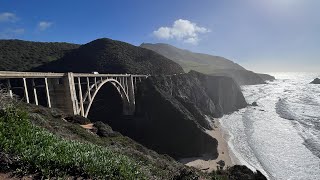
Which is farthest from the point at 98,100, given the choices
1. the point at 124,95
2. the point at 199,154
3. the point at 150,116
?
the point at 199,154

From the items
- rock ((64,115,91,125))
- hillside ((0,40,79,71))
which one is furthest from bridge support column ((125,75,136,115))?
hillside ((0,40,79,71))

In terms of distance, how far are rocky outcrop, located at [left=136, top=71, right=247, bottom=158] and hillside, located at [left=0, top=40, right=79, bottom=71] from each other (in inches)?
1636

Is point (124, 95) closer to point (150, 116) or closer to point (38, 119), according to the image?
point (150, 116)

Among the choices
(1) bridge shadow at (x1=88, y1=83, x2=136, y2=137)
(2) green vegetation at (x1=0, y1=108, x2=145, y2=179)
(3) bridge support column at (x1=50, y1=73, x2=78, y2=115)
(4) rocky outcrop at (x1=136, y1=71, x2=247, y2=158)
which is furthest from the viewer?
(1) bridge shadow at (x1=88, y1=83, x2=136, y2=137)

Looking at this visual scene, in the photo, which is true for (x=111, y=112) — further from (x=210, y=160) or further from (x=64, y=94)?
(x=64, y=94)

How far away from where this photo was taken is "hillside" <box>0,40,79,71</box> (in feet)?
279

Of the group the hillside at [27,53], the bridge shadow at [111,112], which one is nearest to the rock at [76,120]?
the bridge shadow at [111,112]

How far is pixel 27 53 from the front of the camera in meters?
98.4

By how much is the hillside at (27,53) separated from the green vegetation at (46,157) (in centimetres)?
7762

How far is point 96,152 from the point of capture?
1091cm

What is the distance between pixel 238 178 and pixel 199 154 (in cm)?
2626

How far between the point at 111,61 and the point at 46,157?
8073 centimetres

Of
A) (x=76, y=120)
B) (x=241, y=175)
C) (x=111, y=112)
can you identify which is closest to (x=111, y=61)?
(x=111, y=112)

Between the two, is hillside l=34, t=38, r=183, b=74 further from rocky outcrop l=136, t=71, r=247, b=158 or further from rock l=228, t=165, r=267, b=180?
rock l=228, t=165, r=267, b=180
